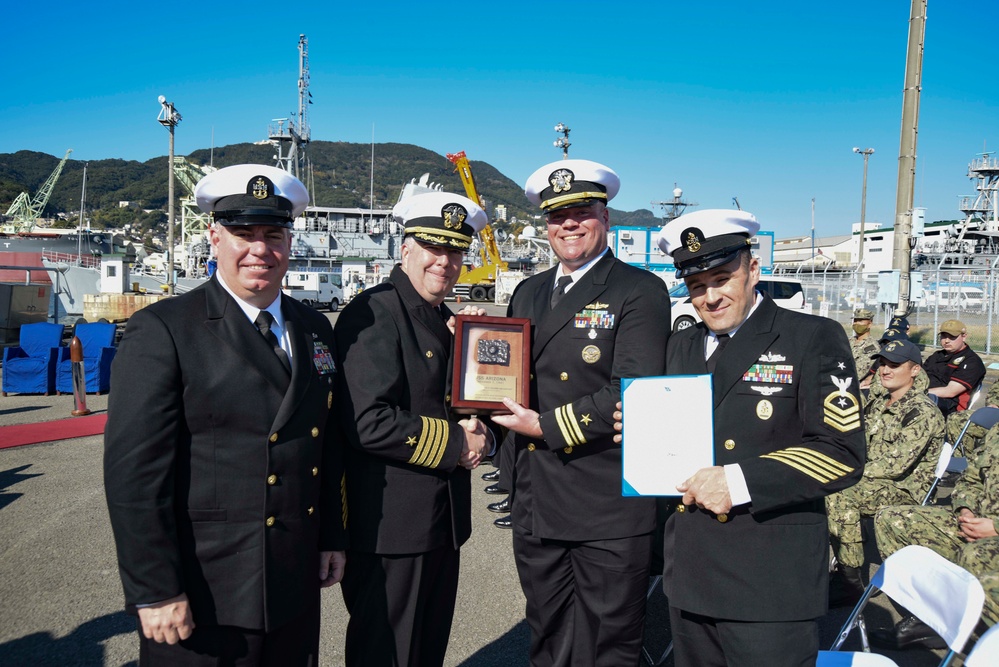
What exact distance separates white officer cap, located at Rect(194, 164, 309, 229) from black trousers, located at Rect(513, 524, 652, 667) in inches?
64.4

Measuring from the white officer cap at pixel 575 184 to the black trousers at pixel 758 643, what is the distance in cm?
164

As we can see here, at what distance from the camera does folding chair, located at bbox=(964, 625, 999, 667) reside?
1.88m

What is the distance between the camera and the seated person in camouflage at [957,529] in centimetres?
314

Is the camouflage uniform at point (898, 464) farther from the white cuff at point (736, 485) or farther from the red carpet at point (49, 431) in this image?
Answer: the red carpet at point (49, 431)

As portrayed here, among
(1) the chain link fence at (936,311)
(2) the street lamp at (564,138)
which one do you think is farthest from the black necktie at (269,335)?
(2) the street lamp at (564,138)

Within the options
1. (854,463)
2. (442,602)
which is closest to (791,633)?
(854,463)

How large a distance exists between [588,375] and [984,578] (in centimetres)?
222

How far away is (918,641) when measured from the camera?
3482 mm

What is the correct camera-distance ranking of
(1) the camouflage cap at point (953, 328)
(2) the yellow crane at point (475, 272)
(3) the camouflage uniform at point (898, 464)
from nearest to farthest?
(3) the camouflage uniform at point (898, 464) → (1) the camouflage cap at point (953, 328) → (2) the yellow crane at point (475, 272)

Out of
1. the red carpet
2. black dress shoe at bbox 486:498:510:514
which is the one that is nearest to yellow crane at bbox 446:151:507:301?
the red carpet

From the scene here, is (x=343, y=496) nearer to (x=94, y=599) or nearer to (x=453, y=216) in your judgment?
(x=453, y=216)

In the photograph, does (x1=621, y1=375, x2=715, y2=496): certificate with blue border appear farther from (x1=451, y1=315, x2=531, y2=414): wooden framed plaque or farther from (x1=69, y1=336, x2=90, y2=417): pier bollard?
(x1=69, y1=336, x2=90, y2=417): pier bollard

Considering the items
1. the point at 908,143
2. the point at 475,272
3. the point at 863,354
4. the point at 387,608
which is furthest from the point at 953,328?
the point at 475,272

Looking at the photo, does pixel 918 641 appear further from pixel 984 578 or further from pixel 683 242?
pixel 683 242
